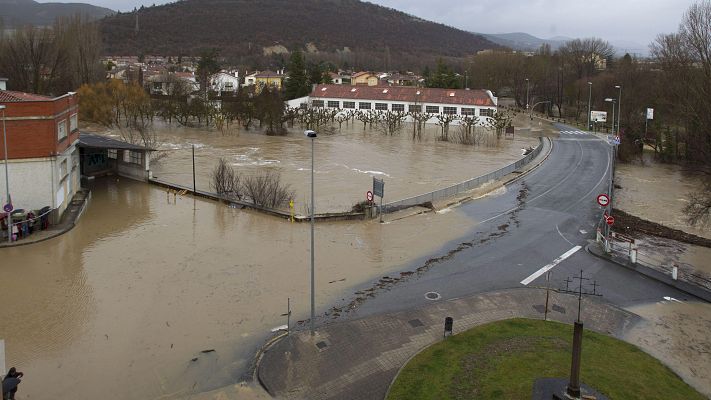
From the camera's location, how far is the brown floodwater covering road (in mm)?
12555

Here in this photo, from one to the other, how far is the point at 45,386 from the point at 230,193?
17.1 meters

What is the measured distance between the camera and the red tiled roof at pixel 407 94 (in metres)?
67.2

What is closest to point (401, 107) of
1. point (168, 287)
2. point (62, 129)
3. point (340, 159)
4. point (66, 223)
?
point (340, 159)

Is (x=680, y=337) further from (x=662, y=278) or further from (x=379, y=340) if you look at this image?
(x=379, y=340)

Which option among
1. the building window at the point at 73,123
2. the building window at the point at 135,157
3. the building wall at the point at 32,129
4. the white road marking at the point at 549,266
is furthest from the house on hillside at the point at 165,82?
the white road marking at the point at 549,266

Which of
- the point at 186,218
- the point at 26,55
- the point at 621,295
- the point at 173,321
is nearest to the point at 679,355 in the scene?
the point at 621,295

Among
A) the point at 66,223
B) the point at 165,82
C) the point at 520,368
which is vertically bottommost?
the point at 520,368

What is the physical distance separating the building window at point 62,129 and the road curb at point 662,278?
2110 cm

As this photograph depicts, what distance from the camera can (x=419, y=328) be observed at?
47.2 feet

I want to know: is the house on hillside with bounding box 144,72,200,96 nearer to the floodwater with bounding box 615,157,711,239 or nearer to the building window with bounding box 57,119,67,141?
the building window with bounding box 57,119,67,141

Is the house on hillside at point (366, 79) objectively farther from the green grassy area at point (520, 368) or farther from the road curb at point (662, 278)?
the green grassy area at point (520, 368)

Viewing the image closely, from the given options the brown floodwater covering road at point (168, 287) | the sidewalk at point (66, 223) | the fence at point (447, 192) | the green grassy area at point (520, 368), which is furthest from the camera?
the fence at point (447, 192)

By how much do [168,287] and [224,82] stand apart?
86313mm

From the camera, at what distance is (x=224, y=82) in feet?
325
